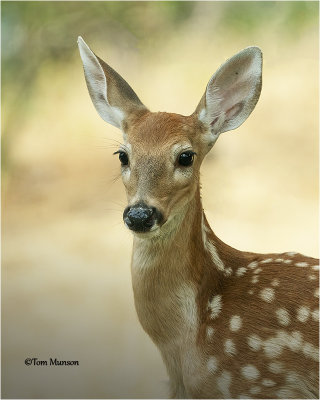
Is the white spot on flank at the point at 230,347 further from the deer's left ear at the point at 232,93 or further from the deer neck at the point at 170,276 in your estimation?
the deer's left ear at the point at 232,93

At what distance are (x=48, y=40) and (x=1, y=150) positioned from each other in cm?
43

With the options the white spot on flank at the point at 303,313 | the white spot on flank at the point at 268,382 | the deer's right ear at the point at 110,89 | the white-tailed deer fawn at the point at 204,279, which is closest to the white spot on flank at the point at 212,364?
the white-tailed deer fawn at the point at 204,279

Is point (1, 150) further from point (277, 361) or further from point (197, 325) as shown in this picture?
point (277, 361)

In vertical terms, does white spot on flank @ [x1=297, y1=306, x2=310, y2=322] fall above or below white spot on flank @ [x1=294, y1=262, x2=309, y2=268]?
below

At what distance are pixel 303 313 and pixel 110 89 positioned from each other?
703mm

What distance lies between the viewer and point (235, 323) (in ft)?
5.90

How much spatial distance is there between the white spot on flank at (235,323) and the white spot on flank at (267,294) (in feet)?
0.25

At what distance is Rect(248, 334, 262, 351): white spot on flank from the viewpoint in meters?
1.76

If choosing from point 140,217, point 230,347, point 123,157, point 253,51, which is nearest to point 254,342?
point 230,347

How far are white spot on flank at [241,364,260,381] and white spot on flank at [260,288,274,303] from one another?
0.16m

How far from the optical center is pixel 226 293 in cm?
186

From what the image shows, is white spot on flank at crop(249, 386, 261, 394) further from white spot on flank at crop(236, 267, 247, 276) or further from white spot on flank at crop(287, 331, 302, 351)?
white spot on flank at crop(236, 267, 247, 276)

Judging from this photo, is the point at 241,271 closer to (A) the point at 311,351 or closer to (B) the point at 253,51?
(A) the point at 311,351

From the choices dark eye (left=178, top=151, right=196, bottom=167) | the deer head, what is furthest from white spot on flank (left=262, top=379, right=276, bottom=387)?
dark eye (left=178, top=151, right=196, bottom=167)
